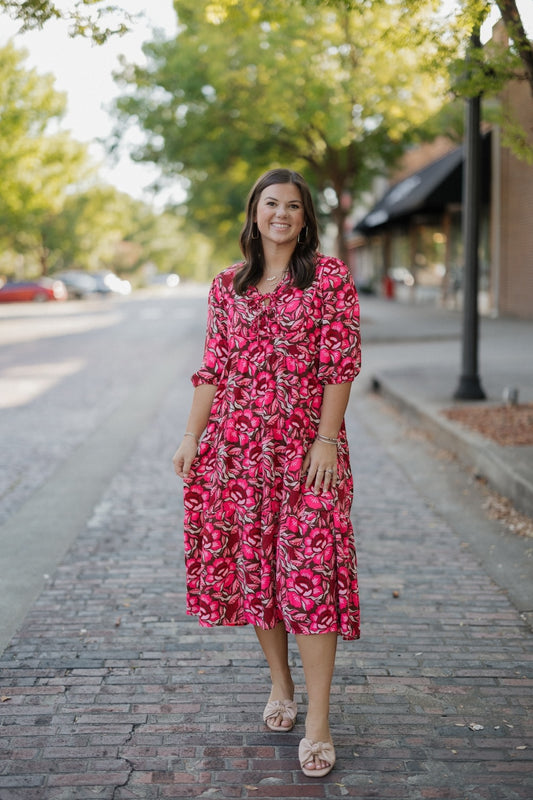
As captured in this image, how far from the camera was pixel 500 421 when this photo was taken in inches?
299

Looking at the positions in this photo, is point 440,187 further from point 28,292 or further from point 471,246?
point 28,292

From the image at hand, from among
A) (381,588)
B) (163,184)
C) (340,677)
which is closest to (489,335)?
(163,184)

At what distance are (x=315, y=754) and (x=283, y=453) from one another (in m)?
0.96

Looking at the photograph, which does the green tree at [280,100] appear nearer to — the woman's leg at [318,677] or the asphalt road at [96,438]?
the asphalt road at [96,438]

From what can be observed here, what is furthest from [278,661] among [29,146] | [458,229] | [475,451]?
[29,146]

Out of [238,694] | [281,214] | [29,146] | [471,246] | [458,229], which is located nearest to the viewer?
[281,214]

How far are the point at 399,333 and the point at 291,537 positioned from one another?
50.2ft

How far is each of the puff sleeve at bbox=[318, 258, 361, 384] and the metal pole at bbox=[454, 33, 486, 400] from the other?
6176 mm

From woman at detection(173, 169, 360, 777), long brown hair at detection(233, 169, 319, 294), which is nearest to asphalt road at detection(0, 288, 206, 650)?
woman at detection(173, 169, 360, 777)

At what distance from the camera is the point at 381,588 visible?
4.41 meters

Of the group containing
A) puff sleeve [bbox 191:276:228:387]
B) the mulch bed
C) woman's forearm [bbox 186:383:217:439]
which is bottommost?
the mulch bed

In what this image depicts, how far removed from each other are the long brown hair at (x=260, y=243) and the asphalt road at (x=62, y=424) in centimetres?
202

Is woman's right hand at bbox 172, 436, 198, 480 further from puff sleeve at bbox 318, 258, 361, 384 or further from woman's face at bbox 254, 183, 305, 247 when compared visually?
woman's face at bbox 254, 183, 305, 247

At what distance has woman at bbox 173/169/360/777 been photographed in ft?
8.94
